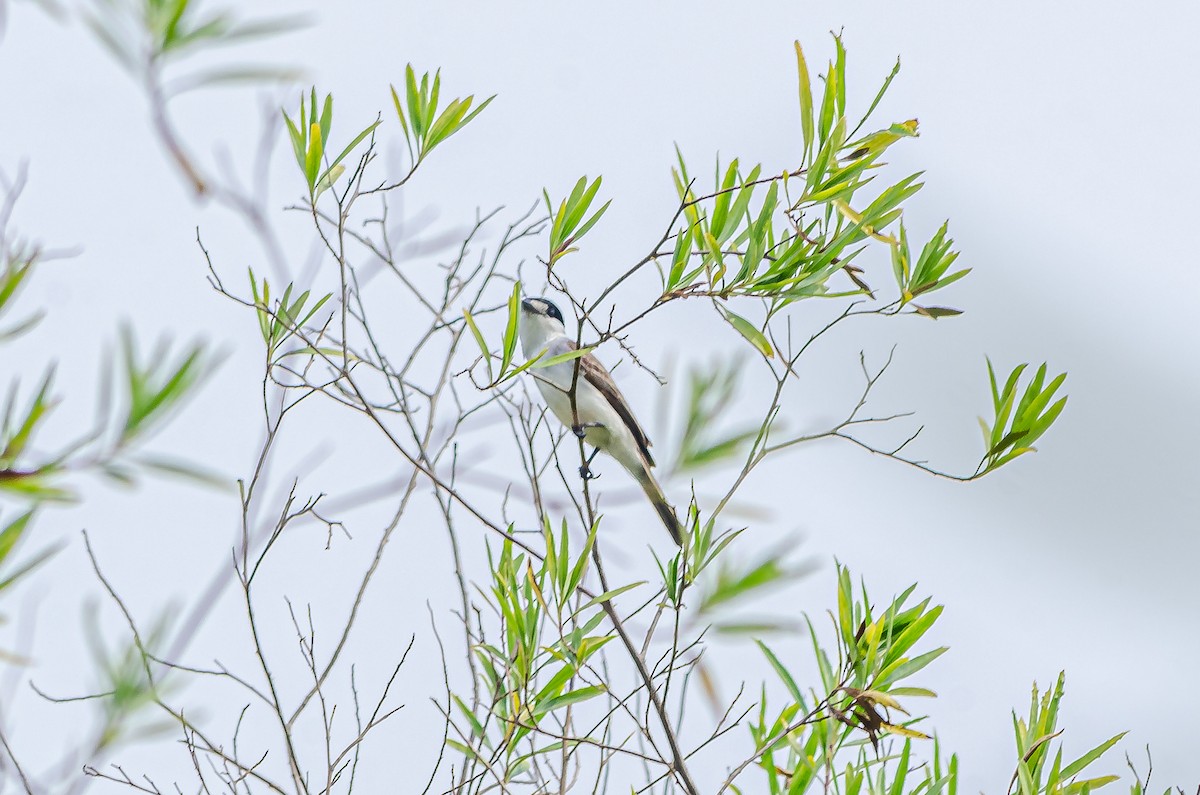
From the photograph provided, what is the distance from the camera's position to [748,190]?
250cm

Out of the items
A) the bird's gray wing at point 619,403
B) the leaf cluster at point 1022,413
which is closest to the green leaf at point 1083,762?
the leaf cluster at point 1022,413

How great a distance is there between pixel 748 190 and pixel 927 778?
48.9 inches

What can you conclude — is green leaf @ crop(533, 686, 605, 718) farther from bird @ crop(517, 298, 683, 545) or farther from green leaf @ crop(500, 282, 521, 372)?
bird @ crop(517, 298, 683, 545)

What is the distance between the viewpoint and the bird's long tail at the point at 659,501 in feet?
14.7

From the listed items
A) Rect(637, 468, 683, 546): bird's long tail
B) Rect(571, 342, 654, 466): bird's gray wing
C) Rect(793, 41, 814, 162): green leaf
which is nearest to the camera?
Rect(793, 41, 814, 162): green leaf

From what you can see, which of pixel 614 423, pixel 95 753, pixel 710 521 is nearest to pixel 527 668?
pixel 710 521

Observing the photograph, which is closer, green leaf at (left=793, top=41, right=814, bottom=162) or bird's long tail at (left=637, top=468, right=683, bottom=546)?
green leaf at (left=793, top=41, right=814, bottom=162)

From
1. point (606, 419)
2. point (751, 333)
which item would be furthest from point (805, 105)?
point (606, 419)

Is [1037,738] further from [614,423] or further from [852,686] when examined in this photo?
[614,423]

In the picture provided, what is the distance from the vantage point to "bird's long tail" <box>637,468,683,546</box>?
14.7ft

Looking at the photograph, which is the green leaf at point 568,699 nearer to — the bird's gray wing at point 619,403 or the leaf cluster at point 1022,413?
the leaf cluster at point 1022,413

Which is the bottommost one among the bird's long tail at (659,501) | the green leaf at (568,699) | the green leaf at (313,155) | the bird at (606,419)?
the green leaf at (568,699)

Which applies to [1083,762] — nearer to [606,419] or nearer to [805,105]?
[805,105]

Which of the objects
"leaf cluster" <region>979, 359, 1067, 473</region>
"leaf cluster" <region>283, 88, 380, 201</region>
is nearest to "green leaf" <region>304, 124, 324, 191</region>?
"leaf cluster" <region>283, 88, 380, 201</region>
